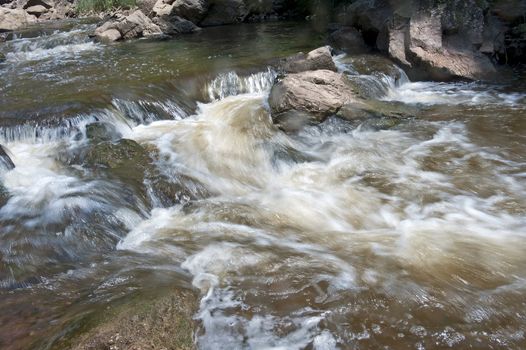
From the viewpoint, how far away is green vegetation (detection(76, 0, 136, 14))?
19.0 meters

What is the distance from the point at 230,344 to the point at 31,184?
3795 mm

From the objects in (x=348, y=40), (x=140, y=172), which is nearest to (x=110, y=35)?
(x=348, y=40)

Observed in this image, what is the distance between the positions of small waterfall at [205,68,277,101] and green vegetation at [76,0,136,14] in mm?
12068

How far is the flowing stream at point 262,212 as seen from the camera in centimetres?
318

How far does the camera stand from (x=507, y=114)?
7.14 meters

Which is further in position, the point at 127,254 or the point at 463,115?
the point at 463,115

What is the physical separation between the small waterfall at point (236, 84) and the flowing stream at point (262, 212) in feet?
0.15

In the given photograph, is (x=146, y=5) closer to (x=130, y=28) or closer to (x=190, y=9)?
(x=190, y=9)

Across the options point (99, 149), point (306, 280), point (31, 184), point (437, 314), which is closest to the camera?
point (437, 314)

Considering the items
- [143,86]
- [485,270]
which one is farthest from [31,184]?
[485,270]

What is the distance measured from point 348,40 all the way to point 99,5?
1455cm

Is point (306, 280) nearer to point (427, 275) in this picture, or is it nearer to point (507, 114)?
point (427, 275)

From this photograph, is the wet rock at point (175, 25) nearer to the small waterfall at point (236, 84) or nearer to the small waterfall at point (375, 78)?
the small waterfall at point (236, 84)

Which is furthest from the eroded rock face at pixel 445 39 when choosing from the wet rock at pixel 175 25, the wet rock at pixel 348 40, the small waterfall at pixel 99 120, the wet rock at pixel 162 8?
the wet rock at pixel 162 8
